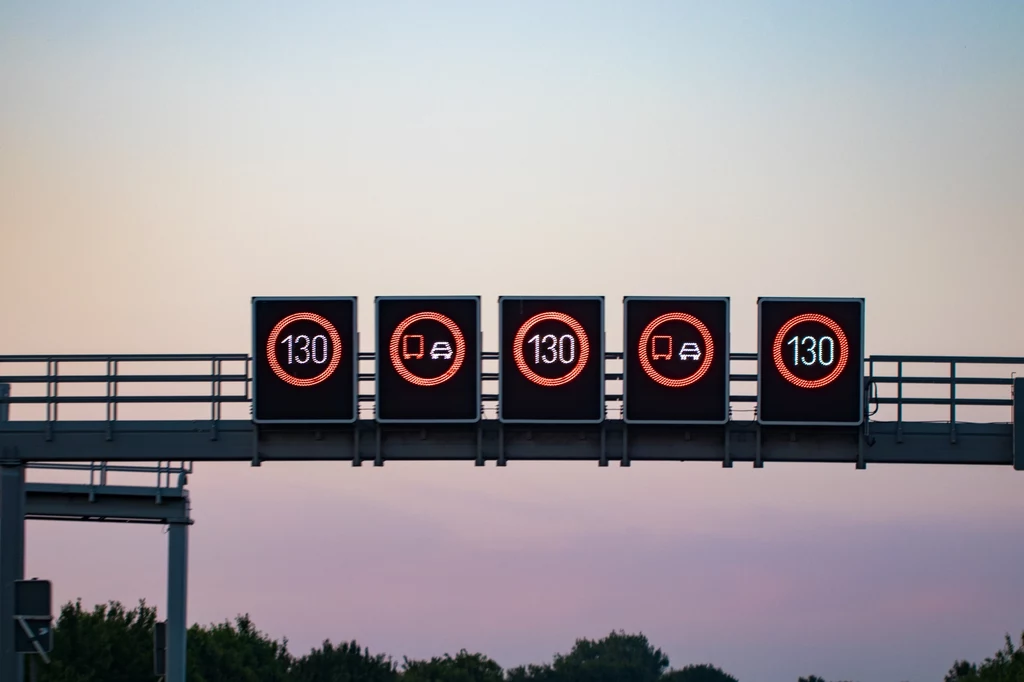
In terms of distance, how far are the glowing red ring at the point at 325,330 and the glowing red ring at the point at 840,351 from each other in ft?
24.5

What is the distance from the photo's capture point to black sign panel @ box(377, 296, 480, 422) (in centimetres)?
2944

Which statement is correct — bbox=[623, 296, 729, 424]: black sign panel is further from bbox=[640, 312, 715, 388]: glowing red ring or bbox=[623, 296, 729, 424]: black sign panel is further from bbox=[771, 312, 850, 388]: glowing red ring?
bbox=[771, 312, 850, 388]: glowing red ring

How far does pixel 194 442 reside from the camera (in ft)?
98.2

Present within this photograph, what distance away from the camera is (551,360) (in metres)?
29.5

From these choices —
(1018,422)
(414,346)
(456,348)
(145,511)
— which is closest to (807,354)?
(1018,422)

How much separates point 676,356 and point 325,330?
5990 mm

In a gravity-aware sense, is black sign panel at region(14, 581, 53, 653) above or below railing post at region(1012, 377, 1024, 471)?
below

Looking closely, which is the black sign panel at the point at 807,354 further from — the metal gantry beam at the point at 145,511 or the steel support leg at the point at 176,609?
the steel support leg at the point at 176,609

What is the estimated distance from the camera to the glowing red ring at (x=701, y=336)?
96.8 ft

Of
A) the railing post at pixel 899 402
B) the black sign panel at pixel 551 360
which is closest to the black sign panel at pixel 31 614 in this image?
the black sign panel at pixel 551 360

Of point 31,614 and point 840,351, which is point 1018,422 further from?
point 31,614

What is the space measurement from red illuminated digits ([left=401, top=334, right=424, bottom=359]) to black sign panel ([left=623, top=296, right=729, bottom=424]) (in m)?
3.48

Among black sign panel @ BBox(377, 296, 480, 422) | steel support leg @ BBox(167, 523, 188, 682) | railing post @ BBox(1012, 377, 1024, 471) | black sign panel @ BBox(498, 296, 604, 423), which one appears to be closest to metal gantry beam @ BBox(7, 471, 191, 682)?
steel support leg @ BBox(167, 523, 188, 682)

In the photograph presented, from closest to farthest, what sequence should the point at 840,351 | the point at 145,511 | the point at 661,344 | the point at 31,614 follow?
the point at 31,614 → the point at 661,344 → the point at 840,351 → the point at 145,511
